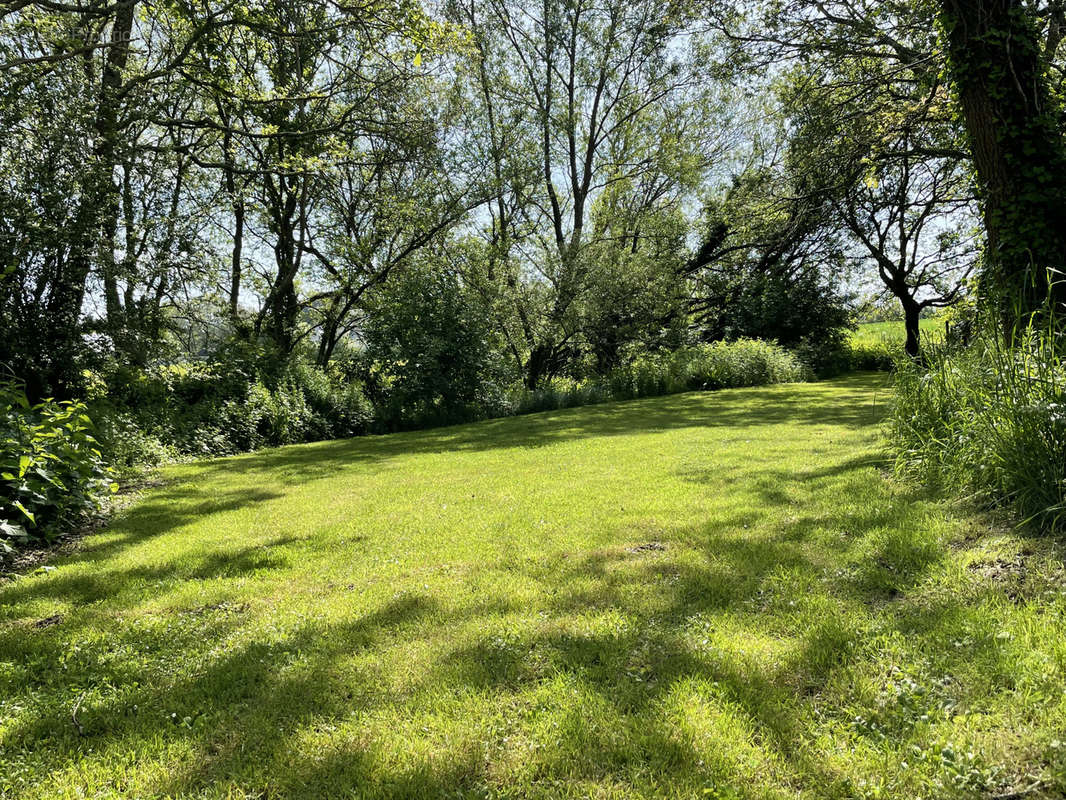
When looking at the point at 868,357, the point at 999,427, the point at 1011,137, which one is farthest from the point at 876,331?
the point at 999,427

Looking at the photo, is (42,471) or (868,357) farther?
(868,357)

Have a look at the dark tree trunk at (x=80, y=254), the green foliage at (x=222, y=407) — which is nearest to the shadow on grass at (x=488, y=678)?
the green foliage at (x=222, y=407)

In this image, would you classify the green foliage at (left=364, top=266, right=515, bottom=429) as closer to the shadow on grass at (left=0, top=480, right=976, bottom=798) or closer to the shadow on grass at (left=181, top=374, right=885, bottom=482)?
the shadow on grass at (left=181, top=374, right=885, bottom=482)

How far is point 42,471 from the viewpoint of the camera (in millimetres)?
4789

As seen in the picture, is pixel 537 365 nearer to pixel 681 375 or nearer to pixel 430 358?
pixel 681 375

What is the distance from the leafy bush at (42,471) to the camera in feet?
15.1

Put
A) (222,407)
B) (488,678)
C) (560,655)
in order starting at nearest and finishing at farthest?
(488,678) → (560,655) → (222,407)

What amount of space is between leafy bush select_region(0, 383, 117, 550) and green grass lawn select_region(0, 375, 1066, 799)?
1.58 ft

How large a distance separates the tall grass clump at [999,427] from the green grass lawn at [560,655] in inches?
10.5

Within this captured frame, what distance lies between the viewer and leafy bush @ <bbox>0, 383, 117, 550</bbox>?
4.60 metres

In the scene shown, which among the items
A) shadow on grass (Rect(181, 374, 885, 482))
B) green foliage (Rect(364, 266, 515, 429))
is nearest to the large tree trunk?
shadow on grass (Rect(181, 374, 885, 482))

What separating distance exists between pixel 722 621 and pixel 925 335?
4.52 m

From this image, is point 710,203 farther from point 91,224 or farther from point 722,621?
point 722,621

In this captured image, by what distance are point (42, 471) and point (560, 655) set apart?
15.8 feet
